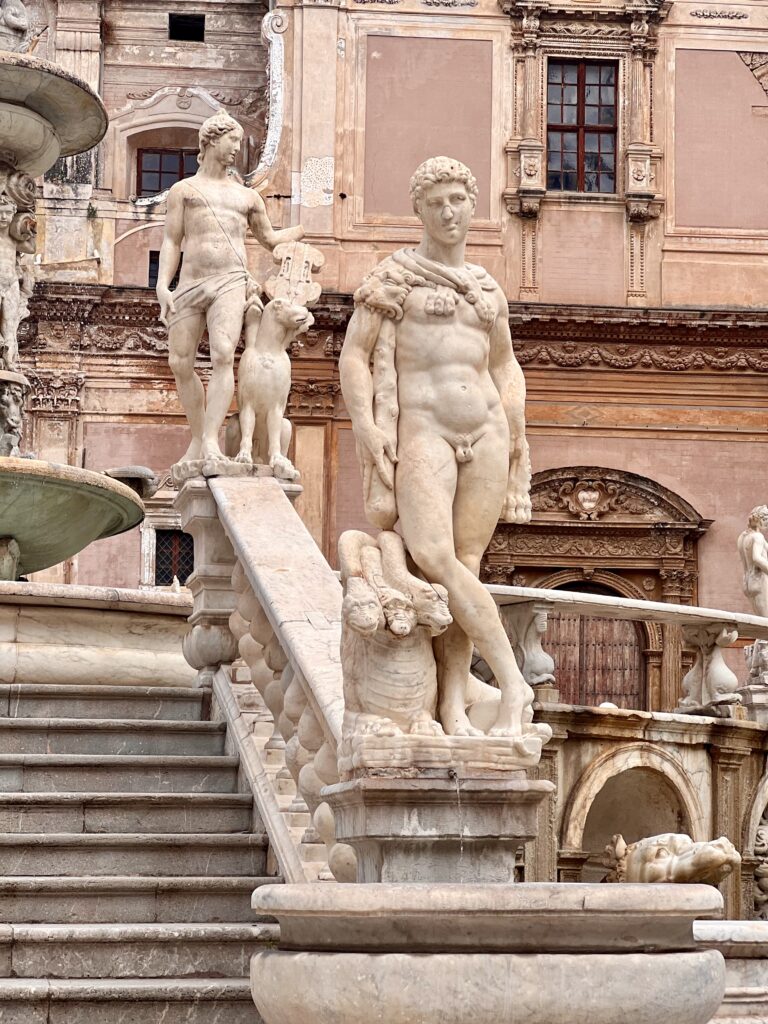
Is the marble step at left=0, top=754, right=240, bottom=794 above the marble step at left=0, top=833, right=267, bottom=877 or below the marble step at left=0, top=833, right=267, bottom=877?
above

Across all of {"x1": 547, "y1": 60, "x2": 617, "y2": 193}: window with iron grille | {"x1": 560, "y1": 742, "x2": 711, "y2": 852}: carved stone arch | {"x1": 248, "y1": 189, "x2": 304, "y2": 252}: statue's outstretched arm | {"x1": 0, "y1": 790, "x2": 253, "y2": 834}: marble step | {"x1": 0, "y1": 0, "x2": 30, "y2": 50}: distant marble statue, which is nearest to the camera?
{"x1": 0, "y1": 790, "x2": 253, "y2": 834}: marble step

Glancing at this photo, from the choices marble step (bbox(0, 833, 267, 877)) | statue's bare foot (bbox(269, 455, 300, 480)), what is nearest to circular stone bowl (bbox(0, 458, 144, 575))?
statue's bare foot (bbox(269, 455, 300, 480))

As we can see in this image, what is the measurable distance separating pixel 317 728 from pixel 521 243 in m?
20.4

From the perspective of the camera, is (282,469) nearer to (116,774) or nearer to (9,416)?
(116,774)

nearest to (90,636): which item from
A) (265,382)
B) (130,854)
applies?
(265,382)

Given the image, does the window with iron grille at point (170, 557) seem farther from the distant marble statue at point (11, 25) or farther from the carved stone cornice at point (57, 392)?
the distant marble statue at point (11, 25)

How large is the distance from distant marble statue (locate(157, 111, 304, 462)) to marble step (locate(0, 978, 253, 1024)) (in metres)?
3.10

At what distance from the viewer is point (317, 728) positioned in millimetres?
6277

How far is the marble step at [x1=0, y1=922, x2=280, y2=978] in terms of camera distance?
607 cm

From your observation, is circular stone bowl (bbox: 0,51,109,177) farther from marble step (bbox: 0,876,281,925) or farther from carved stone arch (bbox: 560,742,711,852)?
marble step (bbox: 0,876,281,925)

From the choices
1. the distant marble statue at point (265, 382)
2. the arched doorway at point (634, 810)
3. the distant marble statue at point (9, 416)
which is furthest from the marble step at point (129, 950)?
the arched doorway at point (634, 810)

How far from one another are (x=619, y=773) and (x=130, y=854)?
6.57 metres

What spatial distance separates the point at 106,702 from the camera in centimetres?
812

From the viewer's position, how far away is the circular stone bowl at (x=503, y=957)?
467cm
